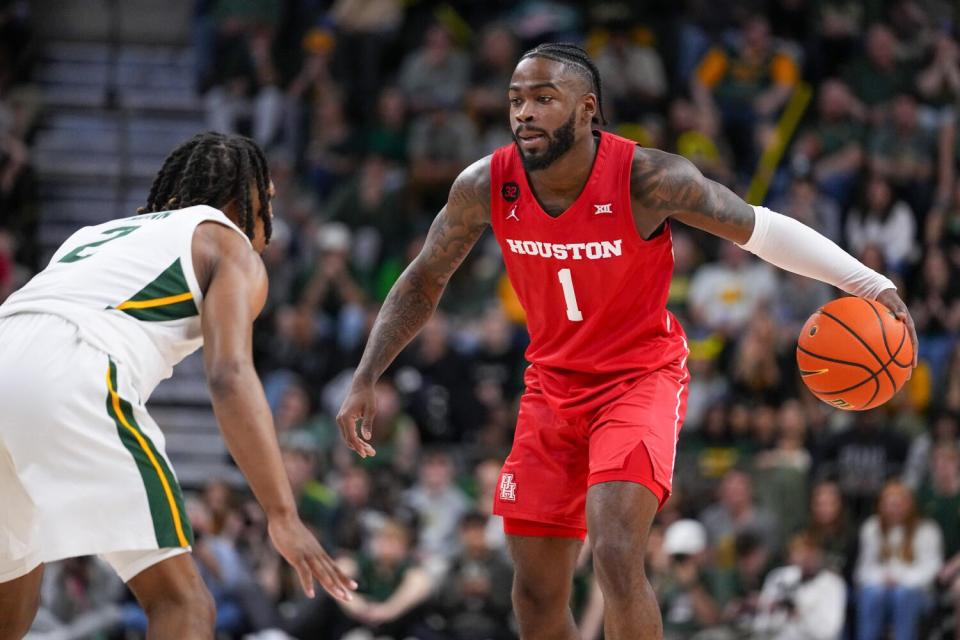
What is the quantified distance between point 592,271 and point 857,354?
1.18 meters

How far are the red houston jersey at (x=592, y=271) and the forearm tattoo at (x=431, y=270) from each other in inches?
4.2

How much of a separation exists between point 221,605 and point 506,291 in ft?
14.8

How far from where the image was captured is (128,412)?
15.9ft

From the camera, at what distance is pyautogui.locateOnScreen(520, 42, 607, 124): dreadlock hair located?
602cm

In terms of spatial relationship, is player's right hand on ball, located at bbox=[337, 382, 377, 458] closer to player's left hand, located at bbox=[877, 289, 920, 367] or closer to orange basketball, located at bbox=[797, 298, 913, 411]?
orange basketball, located at bbox=[797, 298, 913, 411]

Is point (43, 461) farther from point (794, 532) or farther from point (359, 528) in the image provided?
point (794, 532)

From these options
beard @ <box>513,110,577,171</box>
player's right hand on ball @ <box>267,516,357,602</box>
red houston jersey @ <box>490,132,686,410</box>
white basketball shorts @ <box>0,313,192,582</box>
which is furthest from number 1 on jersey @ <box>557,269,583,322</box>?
white basketball shorts @ <box>0,313,192,582</box>

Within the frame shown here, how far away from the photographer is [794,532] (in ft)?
37.9

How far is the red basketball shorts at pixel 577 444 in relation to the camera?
229 inches

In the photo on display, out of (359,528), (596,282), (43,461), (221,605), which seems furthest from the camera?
(359,528)

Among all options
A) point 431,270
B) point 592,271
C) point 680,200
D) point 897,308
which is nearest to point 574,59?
point 680,200

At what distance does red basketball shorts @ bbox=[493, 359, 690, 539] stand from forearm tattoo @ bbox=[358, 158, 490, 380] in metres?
0.62

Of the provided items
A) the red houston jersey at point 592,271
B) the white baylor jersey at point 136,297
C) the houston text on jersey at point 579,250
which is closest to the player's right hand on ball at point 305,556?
the white baylor jersey at point 136,297

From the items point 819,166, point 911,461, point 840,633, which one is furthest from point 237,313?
point 819,166
